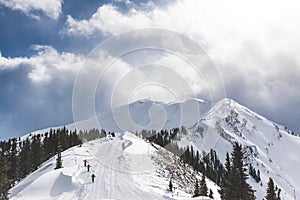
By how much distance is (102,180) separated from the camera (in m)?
53.7

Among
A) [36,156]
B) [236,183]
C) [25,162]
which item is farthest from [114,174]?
[25,162]

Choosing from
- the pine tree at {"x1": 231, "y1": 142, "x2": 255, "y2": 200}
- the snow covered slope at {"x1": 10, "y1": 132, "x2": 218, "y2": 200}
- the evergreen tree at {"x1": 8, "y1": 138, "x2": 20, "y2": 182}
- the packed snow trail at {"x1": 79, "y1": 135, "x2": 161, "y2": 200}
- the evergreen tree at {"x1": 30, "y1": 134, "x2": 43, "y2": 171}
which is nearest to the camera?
the pine tree at {"x1": 231, "y1": 142, "x2": 255, "y2": 200}

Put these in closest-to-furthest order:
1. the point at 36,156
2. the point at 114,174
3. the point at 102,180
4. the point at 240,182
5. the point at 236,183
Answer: the point at 240,182 < the point at 236,183 < the point at 102,180 < the point at 114,174 < the point at 36,156

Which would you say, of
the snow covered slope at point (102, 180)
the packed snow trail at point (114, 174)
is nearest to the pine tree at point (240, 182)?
the snow covered slope at point (102, 180)

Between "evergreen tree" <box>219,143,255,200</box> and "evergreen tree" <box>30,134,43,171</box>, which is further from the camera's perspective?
"evergreen tree" <box>30,134,43,171</box>

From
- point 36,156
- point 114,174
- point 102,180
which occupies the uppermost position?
point 36,156

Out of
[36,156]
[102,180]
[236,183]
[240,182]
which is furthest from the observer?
[36,156]

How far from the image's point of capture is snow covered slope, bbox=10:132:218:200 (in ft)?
153

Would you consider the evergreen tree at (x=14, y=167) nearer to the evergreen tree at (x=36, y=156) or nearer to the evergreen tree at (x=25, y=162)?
the evergreen tree at (x=25, y=162)

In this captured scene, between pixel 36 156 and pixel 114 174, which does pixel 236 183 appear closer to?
pixel 114 174

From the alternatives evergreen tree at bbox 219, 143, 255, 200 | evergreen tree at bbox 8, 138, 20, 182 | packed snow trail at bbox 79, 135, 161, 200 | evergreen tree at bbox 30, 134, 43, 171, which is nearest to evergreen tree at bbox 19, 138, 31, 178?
evergreen tree at bbox 30, 134, 43, 171

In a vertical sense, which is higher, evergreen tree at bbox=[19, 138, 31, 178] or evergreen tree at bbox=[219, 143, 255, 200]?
evergreen tree at bbox=[19, 138, 31, 178]

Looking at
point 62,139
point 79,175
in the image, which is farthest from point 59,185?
point 62,139

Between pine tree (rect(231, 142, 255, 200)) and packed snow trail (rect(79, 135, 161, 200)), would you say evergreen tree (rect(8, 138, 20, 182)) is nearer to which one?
packed snow trail (rect(79, 135, 161, 200))
